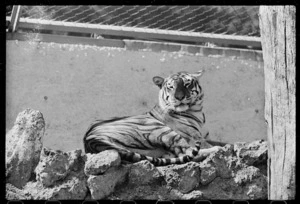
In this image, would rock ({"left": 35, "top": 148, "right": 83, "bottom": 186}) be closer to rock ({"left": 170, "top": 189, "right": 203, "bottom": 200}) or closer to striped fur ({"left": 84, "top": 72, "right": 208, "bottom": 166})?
striped fur ({"left": 84, "top": 72, "right": 208, "bottom": 166})

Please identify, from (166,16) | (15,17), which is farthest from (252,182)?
(15,17)

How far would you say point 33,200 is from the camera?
6578 mm

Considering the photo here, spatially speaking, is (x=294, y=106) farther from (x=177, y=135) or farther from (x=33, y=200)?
(x=33, y=200)

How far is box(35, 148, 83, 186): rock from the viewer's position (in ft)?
21.8

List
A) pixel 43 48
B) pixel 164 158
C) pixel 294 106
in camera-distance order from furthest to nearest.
→ 1. pixel 43 48
2. pixel 164 158
3. pixel 294 106

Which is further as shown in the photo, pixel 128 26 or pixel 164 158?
pixel 128 26

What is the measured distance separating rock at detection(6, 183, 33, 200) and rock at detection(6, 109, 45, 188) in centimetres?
8

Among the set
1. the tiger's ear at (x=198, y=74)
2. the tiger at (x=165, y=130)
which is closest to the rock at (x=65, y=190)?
the tiger at (x=165, y=130)

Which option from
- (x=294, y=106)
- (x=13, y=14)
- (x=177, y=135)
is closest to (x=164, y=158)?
(x=177, y=135)

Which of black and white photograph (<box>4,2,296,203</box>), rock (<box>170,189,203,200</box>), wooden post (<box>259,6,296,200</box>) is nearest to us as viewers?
wooden post (<box>259,6,296,200</box>)

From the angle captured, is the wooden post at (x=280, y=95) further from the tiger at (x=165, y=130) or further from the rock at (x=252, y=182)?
the tiger at (x=165, y=130)

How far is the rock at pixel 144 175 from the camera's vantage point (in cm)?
673

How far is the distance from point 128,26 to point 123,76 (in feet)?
2.39

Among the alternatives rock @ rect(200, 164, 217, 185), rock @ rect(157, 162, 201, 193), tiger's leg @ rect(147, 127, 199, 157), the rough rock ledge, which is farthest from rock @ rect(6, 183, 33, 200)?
rock @ rect(200, 164, 217, 185)
